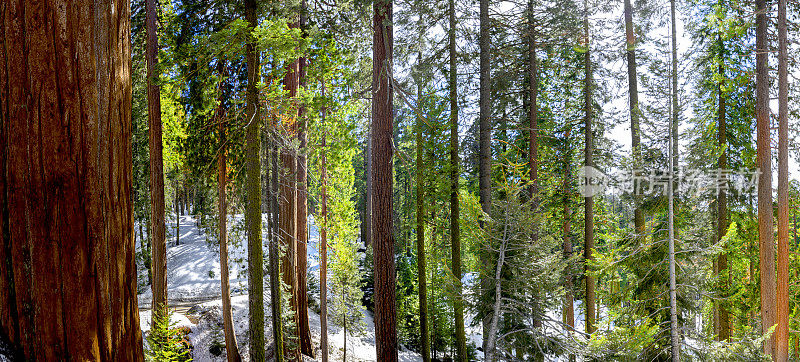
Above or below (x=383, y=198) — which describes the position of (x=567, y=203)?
below

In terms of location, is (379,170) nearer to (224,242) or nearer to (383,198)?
(383,198)

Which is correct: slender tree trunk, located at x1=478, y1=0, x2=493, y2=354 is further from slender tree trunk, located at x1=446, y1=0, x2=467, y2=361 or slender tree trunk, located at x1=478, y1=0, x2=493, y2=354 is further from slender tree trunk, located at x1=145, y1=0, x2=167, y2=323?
slender tree trunk, located at x1=145, y1=0, x2=167, y2=323

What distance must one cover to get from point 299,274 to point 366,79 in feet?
19.6

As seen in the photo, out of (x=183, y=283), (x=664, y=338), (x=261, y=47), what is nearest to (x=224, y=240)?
(x=261, y=47)

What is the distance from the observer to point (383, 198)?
716 cm

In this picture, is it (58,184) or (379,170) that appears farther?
(379,170)

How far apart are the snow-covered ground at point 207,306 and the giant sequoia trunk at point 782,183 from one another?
37.1 ft

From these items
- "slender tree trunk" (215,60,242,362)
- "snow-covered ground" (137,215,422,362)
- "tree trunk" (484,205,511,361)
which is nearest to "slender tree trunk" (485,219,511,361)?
"tree trunk" (484,205,511,361)

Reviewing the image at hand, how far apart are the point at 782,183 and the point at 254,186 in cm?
1070

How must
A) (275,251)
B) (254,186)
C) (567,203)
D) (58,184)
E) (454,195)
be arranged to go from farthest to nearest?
1. (567,203)
2. (454,195)
3. (275,251)
4. (254,186)
5. (58,184)

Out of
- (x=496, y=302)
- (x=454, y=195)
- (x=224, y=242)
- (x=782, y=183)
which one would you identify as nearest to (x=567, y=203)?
(x=454, y=195)

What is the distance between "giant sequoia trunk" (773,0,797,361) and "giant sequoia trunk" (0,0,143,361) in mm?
11099

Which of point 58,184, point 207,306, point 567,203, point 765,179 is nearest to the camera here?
point 58,184

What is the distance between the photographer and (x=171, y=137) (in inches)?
454
